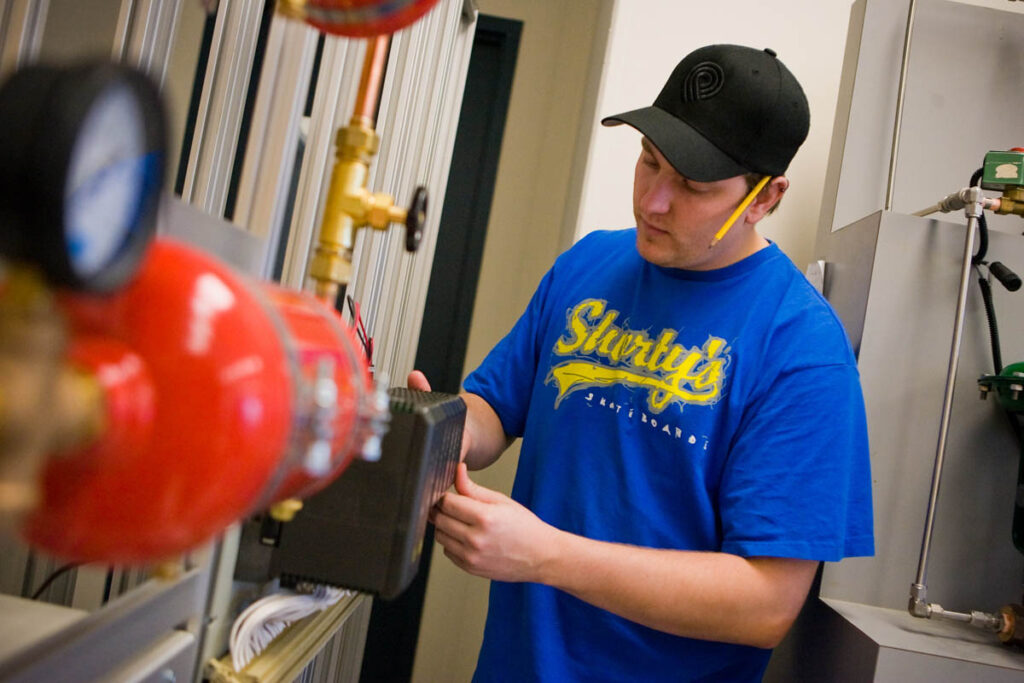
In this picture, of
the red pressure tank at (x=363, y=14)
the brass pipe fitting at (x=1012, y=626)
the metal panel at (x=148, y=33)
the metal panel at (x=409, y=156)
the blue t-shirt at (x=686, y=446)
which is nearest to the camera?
the red pressure tank at (x=363, y=14)

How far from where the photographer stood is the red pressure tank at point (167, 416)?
0.81ft

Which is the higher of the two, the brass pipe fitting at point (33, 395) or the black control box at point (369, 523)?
the brass pipe fitting at point (33, 395)

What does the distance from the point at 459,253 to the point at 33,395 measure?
94.4 inches

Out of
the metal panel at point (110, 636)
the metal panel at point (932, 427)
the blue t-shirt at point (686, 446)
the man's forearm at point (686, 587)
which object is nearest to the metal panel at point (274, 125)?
the metal panel at point (110, 636)

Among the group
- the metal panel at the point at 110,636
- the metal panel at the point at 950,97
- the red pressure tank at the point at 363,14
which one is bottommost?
the metal panel at the point at 110,636

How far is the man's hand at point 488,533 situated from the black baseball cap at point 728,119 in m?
0.47

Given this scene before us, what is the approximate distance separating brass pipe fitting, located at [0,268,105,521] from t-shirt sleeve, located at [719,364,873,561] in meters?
0.88

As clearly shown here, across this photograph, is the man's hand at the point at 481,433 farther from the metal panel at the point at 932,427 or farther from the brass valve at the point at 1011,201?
the brass valve at the point at 1011,201

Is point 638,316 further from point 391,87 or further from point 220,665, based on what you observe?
point 220,665

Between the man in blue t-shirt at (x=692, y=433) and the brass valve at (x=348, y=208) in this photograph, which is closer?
the brass valve at (x=348, y=208)

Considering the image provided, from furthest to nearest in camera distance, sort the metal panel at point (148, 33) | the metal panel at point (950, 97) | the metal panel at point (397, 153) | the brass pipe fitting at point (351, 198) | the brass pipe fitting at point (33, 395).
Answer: the metal panel at point (950, 97) < the metal panel at point (397, 153) < the metal panel at point (148, 33) < the brass pipe fitting at point (351, 198) < the brass pipe fitting at point (33, 395)

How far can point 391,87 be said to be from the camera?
138cm

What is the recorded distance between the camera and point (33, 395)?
23cm

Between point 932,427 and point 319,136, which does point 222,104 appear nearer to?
point 319,136
